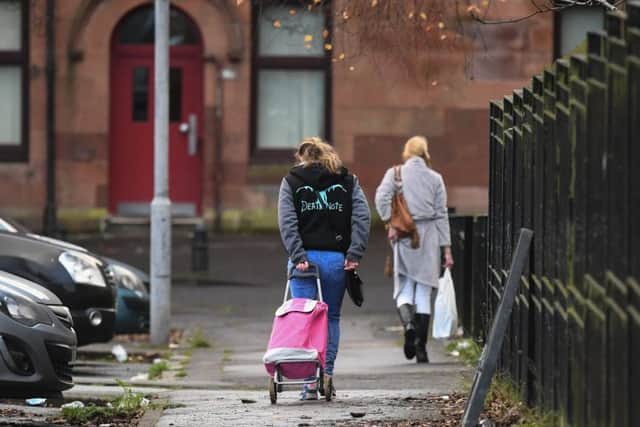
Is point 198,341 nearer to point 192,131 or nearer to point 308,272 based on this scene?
point 308,272

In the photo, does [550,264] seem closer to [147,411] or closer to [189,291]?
[147,411]

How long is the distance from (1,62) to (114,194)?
8.86ft

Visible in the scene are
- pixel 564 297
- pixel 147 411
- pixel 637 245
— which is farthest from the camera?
pixel 147 411

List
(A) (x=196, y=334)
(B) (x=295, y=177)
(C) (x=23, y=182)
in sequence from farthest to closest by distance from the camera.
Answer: (C) (x=23, y=182), (A) (x=196, y=334), (B) (x=295, y=177)

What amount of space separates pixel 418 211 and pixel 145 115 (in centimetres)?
1204

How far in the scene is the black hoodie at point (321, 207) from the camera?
10234 mm

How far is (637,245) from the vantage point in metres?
5.94

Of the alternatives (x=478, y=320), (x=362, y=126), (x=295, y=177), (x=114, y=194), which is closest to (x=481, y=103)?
(x=362, y=126)

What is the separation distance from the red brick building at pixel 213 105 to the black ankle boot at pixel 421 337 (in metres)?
10.9

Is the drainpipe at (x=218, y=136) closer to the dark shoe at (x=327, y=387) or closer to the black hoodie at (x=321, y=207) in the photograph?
the black hoodie at (x=321, y=207)

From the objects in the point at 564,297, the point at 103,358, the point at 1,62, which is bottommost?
the point at 103,358

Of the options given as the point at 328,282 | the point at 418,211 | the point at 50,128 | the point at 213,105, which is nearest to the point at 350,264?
the point at 328,282

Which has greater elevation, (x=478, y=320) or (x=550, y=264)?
(x=550, y=264)

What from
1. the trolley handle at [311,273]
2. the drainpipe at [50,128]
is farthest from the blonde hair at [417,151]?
the drainpipe at [50,128]
